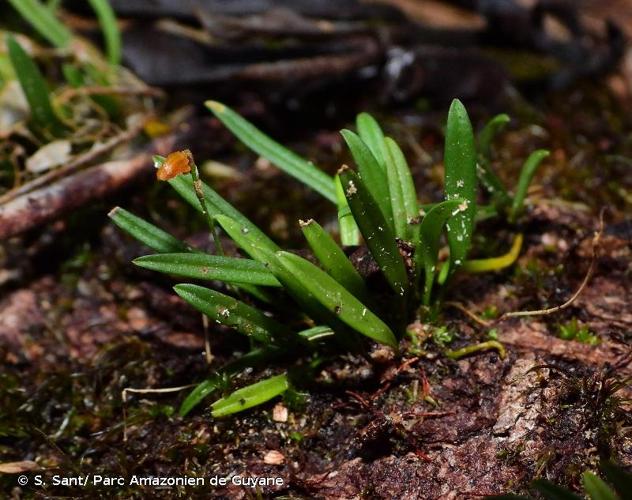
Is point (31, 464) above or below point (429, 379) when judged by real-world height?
below

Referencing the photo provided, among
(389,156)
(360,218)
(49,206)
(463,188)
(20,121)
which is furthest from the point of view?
(20,121)

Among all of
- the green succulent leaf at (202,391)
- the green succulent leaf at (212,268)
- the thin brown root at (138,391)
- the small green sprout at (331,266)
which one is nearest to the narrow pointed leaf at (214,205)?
the small green sprout at (331,266)

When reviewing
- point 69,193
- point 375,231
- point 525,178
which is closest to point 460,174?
point 375,231

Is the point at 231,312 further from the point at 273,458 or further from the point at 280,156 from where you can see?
the point at 280,156

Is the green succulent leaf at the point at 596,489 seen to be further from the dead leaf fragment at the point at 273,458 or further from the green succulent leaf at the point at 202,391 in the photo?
the green succulent leaf at the point at 202,391

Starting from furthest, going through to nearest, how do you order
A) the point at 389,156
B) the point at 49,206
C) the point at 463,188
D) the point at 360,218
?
the point at 49,206 → the point at 389,156 → the point at 463,188 → the point at 360,218

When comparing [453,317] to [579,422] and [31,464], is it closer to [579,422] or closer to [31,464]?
[579,422]

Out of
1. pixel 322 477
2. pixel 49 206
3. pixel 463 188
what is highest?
pixel 463 188

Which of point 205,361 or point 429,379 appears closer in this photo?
point 429,379

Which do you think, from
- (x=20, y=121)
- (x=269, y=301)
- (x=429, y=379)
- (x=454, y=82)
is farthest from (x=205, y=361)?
(x=454, y=82)
